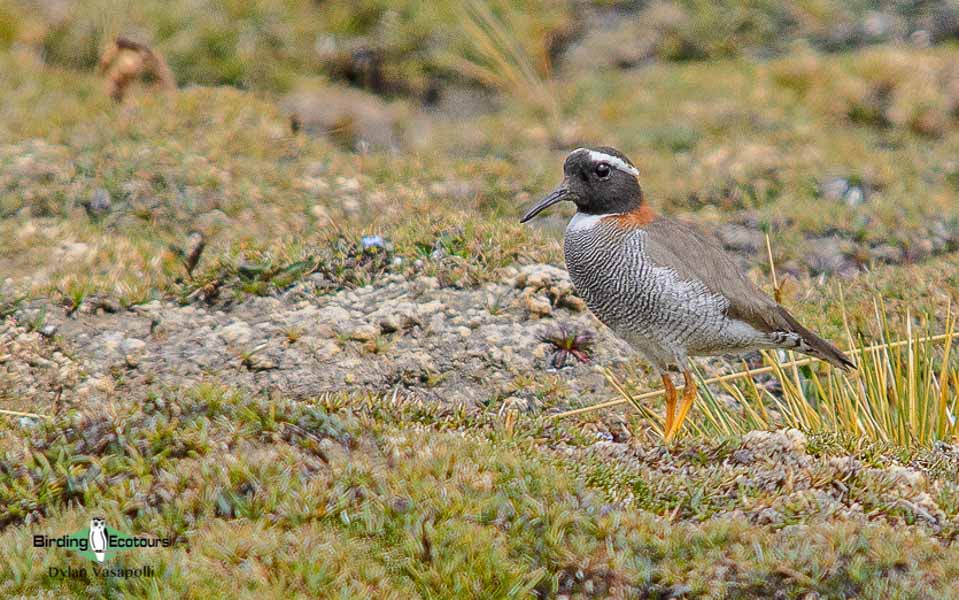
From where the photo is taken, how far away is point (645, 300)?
5410mm

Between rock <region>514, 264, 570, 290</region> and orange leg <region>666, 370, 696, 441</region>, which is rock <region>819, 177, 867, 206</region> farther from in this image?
orange leg <region>666, 370, 696, 441</region>

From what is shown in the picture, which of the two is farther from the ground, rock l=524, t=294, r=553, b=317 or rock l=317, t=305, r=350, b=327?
rock l=317, t=305, r=350, b=327

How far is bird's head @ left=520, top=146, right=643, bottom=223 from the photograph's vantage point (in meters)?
5.74

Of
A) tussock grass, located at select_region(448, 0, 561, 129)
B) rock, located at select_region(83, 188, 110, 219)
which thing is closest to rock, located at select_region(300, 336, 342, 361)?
rock, located at select_region(83, 188, 110, 219)

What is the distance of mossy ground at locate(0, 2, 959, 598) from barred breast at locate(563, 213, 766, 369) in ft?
1.61

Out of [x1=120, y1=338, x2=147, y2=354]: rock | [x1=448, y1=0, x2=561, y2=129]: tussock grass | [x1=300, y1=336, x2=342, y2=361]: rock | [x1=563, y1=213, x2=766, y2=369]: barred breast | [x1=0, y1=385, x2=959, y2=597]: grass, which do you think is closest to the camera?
[x1=0, y1=385, x2=959, y2=597]: grass

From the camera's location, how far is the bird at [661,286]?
543cm

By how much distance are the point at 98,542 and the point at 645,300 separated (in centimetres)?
262

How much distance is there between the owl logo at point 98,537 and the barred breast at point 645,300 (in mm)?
2496

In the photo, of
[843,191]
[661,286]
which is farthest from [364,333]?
[843,191]

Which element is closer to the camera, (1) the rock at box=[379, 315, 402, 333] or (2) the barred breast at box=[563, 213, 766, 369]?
(2) the barred breast at box=[563, 213, 766, 369]

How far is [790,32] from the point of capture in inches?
517

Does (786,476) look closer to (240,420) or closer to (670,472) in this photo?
(670,472)

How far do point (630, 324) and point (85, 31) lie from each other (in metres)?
8.48
